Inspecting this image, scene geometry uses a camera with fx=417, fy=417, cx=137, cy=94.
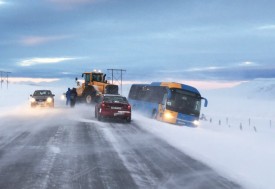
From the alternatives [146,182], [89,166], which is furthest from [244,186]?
[89,166]

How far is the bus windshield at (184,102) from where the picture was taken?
26.8 meters

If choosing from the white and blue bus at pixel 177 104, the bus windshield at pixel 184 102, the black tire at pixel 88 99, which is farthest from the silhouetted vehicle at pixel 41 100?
the bus windshield at pixel 184 102

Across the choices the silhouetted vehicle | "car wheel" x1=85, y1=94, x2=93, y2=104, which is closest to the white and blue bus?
"car wheel" x1=85, y1=94, x2=93, y2=104

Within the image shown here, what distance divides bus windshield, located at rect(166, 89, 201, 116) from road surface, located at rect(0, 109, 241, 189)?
1172 centimetres

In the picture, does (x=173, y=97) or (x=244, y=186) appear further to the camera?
(x=173, y=97)

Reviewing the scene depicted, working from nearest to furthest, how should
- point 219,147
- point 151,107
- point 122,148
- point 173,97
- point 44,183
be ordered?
point 44,183 < point 122,148 < point 219,147 < point 173,97 < point 151,107

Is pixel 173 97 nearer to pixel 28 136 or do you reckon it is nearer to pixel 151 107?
pixel 151 107

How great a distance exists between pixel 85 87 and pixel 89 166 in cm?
2980

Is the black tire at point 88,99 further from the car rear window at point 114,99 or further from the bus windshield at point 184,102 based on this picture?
the car rear window at point 114,99

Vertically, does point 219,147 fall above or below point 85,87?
below

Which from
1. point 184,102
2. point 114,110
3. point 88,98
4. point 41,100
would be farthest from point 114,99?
point 88,98

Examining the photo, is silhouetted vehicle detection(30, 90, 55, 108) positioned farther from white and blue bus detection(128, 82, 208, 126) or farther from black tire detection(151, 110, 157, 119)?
white and blue bus detection(128, 82, 208, 126)

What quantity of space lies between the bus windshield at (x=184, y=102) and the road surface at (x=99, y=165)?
38.5ft

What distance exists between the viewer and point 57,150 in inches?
463
